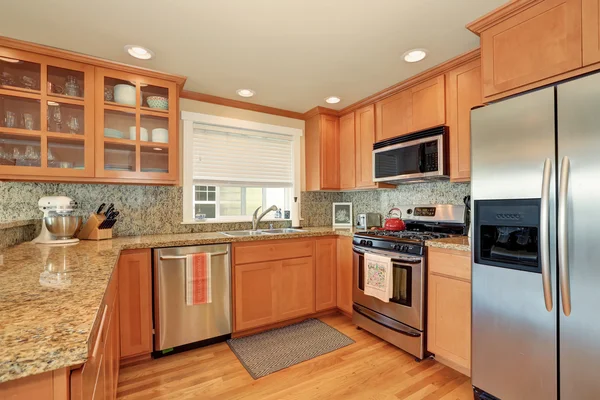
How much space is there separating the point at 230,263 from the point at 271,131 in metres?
1.61

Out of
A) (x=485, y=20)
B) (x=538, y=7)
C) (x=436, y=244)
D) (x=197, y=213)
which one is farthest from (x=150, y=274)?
(x=538, y=7)

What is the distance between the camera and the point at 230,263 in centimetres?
250

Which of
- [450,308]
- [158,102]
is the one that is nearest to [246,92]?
[158,102]

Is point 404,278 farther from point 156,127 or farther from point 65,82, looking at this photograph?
point 65,82

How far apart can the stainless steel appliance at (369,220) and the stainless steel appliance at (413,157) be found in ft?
1.62

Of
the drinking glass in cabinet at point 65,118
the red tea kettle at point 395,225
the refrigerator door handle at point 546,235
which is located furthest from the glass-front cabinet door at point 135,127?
the refrigerator door handle at point 546,235

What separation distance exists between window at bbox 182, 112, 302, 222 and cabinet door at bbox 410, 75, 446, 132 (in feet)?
4.70

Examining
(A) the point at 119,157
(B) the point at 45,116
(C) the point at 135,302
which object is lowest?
(C) the point at 135,302

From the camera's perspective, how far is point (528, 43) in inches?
61.4

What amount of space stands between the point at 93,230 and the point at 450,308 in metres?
2.74

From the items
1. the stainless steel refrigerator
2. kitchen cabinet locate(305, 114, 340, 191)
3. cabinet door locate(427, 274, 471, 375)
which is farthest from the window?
the stainless steel refrigerator

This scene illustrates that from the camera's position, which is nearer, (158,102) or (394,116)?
(158,102)

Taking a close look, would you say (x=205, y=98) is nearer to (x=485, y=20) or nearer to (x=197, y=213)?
(x=197, y=213)

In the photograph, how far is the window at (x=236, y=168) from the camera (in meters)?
2.94
